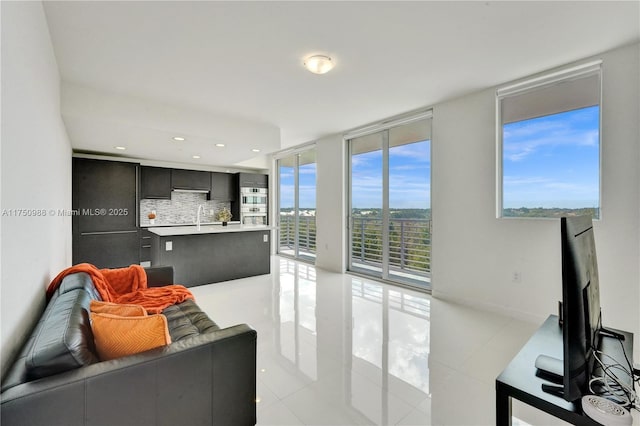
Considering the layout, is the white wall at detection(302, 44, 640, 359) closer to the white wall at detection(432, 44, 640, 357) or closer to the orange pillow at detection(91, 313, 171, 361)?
the white wall at detection(432, 44, 640, 357)

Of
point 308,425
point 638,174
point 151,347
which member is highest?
point 638,174

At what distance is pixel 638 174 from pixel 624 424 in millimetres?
2676

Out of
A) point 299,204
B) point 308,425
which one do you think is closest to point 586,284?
point 308,425

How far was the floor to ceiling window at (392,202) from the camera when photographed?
4.34m

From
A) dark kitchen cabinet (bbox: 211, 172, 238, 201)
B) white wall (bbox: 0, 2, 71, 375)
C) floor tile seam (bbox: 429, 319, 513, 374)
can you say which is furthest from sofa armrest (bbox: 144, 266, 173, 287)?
dark kitchen cabinet (bbox: 211, 172, 238, 201)

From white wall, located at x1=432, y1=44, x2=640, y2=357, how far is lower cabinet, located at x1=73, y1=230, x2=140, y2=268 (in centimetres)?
542

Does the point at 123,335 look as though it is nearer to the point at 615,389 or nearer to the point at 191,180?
the point at 615,389

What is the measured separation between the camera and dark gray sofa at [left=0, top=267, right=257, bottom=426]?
1.04m

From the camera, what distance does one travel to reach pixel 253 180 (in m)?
7.27

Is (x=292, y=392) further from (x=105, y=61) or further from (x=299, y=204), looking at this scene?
(x=299, y=204)

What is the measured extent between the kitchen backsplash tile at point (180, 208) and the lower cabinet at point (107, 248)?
555mm

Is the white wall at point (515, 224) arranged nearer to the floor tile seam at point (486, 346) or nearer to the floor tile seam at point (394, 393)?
the floor tile seam at point (486, 346)

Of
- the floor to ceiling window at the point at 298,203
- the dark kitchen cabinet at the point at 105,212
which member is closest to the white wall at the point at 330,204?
the floor to ceiling window at the point at 298,203

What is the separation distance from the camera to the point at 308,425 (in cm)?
166
